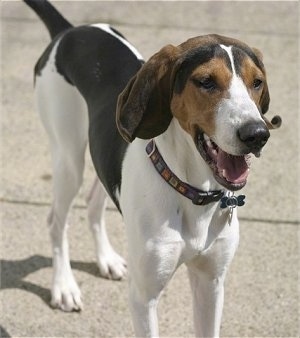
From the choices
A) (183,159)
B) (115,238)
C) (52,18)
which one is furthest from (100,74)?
(115,238)

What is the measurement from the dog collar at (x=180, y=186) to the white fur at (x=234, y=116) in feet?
1.46

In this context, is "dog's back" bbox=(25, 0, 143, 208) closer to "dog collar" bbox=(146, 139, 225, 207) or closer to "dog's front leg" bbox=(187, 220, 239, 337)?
"dog collar" bbox=(146, 139, 225, 207)

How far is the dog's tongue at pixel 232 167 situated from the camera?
10.8ft

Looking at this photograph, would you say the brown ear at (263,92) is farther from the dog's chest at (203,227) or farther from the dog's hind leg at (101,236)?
the dog's hind leg at (101,236)

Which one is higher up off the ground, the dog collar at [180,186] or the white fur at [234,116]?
the white fur at [234,116]

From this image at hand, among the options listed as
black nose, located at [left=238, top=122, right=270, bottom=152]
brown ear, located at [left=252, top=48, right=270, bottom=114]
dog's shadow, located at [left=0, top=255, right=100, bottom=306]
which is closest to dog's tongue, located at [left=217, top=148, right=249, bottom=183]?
black nose, located at [left=238, top=122, right=270, bottom=152]

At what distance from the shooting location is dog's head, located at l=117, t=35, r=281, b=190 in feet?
10.1

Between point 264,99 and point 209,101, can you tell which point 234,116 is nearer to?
point 209,101

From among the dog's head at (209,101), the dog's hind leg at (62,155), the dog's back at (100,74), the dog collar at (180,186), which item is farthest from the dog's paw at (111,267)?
the dog's head at (209,101)

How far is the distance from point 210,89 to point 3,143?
141 inches

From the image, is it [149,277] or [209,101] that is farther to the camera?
[149,277]

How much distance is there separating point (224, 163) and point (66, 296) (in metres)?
1.88

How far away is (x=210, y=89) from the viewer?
3.22 meters

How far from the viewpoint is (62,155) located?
474cm
